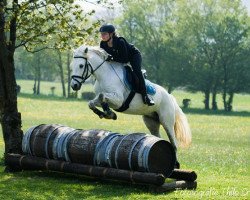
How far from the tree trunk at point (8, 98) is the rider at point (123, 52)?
2.82 metres

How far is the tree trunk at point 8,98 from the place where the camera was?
1281 cm

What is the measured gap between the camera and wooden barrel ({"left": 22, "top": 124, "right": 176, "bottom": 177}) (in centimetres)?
1041

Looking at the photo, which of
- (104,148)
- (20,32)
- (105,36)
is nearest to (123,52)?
(105,36)

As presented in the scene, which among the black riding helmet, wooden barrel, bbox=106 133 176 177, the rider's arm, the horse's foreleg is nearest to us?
wooden barrel, bbox=106 133 176 177

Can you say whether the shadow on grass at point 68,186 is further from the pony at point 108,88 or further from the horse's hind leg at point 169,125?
the horse's hind leg at point 169,125

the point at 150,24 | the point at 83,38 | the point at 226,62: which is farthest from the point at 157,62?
the point at 83,38

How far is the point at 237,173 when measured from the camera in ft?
47.3

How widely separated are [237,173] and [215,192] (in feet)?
14.2

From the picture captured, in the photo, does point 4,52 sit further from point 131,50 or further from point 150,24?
point 150,24

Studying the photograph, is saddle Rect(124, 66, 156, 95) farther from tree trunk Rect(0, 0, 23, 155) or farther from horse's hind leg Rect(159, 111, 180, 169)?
tree trunk Rect(0, 0, 23, 155)

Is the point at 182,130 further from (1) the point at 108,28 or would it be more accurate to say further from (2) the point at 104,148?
(1) the point at 108,28

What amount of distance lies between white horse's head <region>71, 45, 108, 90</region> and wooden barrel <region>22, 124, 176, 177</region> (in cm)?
139

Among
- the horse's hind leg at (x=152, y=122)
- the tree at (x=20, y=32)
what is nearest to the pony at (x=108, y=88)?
the horse's hind leg at (x=152, y=122)

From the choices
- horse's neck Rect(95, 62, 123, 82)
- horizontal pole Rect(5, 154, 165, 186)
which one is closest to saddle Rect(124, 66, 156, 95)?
horse's neck Rect(95, 62, 123, 82)
